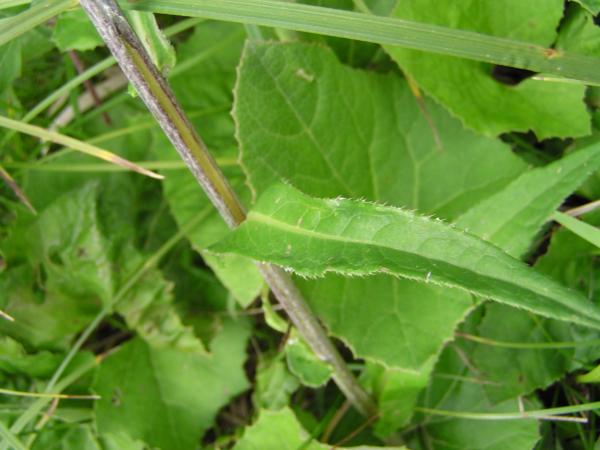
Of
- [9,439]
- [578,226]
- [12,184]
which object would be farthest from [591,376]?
[12,184]

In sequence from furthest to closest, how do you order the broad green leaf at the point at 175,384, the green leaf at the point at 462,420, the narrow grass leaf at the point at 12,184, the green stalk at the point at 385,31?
the broad green leaf at the point at 175,384, the narrow grass leaf at the point at 12,184, the green leaf at the point at 462,420, the green stalk at the point at 385,31

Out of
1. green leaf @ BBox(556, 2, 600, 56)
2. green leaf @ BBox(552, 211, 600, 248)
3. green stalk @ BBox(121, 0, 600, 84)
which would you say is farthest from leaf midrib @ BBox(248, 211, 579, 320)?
green leaf @ BBox(556, 2, 600, 56)

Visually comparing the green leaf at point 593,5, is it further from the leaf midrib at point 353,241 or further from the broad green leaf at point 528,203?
the leaf midrib at point 353,241

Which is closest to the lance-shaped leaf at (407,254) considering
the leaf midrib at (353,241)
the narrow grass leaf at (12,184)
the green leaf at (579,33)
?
the leaf midrib at (353,241)

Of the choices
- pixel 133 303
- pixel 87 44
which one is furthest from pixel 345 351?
pixel 87 44

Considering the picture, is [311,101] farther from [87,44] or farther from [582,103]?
[582,103]

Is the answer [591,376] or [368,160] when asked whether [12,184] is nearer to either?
[368,160]
